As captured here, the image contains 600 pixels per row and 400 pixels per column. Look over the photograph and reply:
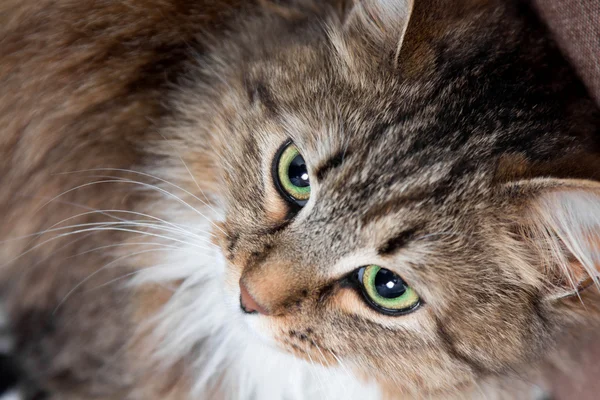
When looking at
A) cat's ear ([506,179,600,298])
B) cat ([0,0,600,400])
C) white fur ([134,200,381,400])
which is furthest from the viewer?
white fur ([134,200,381,400])

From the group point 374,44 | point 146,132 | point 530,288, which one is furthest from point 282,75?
point 530,288

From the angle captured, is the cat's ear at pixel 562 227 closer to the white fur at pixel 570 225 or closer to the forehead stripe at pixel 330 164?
the white fur at pixel 570 225

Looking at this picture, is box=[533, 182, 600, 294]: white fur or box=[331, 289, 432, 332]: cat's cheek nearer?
box=[533, 182, 600, 294]: white fur

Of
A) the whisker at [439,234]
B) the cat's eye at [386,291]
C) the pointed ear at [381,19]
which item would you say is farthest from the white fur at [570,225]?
Result: the pointed ear at [381,19]

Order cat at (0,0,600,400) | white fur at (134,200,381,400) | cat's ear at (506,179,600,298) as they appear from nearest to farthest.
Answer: cat's ear at (506,179,600,298)
cat at (0,0,600,400)
white fur at (134,200,381,400)

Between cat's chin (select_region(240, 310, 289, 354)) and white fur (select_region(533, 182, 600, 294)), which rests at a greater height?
white fur (select_region(533, 182, 600, 294))

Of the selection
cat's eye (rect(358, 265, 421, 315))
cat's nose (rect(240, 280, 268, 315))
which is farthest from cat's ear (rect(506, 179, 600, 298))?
cat's nose (rect(240, 280, 268, 315))

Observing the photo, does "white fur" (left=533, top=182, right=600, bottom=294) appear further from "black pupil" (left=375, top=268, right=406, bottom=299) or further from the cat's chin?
the cat's chin

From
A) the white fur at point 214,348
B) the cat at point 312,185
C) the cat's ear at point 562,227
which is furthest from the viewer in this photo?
the white fur at point 214,348

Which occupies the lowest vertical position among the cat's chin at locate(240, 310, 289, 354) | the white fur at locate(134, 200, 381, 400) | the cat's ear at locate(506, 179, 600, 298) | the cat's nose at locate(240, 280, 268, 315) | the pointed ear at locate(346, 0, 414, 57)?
the white fur at locate(134, 200, 381, 400)
